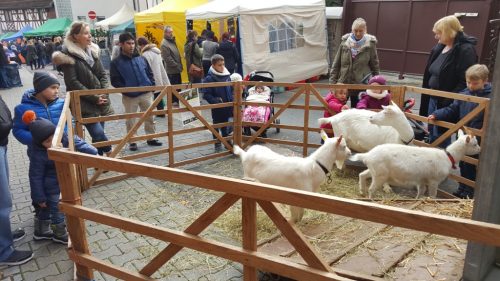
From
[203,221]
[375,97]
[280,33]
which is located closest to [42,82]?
[203,221]

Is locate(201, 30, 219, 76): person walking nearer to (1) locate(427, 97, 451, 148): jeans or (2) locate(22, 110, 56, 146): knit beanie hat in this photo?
(1) locate(427, 97, 451, 148): jeans

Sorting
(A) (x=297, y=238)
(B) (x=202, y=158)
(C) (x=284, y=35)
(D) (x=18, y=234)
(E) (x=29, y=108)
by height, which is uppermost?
(C) (x=284, y=35)

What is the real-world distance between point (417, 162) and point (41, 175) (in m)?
4.32

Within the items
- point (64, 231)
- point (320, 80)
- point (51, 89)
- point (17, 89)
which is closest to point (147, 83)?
point (51, 89)


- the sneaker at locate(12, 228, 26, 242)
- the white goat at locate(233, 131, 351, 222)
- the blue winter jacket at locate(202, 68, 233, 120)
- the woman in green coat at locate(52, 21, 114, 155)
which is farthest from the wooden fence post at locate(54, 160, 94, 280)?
the blue winter jacket at locate(202, 68, 233, 120)

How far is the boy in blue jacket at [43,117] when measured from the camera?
12.7 feet

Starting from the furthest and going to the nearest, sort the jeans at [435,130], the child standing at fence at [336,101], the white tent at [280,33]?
the white tent at [280,33] < the child standing at fence at [336,101] < the jeans at [435,130]

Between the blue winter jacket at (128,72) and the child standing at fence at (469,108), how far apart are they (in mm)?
4932

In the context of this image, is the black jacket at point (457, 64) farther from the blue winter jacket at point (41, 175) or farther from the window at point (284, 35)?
the window at point (284, 35)

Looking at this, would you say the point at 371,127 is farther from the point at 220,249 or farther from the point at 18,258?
the point at 18,258

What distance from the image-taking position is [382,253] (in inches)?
126

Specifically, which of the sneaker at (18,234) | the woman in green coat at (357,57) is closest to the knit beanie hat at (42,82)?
the sneaker at (18,234)

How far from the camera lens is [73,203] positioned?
2.95 meters

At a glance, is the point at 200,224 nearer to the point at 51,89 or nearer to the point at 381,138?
the point at 51,89
